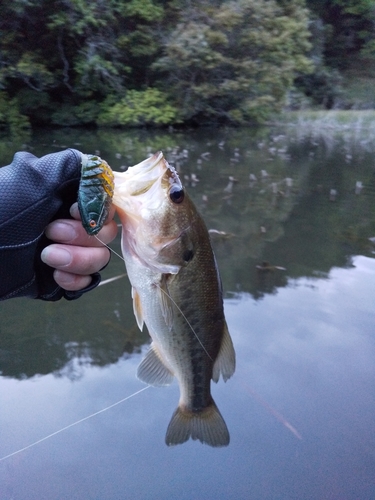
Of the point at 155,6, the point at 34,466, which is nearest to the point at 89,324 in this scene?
the point at 34,466

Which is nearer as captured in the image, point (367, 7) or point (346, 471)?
point (346, 471)

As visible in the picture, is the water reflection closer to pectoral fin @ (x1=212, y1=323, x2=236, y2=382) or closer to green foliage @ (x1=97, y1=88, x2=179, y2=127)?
pectoral fin @ (x1=212, y1=323, x2=236, y2=382)

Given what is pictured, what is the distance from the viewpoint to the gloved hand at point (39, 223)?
5.45 ft

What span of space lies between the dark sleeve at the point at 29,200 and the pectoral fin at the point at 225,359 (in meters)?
0.81

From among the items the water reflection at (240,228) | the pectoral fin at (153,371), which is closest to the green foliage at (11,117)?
the water reflection at (240,228)

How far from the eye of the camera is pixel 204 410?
6.61 ft

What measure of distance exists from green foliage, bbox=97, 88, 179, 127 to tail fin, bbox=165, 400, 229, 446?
15153 millimetres

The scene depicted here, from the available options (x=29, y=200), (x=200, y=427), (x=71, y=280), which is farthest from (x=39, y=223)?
(x=200, y=427)

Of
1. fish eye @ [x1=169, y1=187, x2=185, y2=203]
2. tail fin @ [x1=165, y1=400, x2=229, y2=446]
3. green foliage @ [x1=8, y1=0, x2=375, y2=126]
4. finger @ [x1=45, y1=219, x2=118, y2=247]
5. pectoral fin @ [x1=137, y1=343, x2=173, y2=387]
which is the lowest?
green foliage @ [x1=8, y1=0, x2=375, y2=126]

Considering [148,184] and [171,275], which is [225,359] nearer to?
[171,275]

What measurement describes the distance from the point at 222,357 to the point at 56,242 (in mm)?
797

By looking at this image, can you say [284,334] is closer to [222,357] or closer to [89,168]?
[222,357]

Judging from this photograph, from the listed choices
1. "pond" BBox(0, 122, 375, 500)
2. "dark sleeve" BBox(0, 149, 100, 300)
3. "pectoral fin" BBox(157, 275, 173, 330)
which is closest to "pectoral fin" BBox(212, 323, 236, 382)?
"pectoral fin" BBox(157, 275, 173, 330)

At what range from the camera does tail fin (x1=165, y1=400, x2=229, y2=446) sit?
6.53ft
